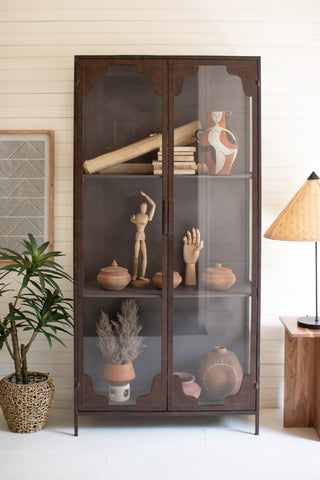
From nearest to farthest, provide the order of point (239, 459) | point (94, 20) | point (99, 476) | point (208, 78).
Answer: point (99, 476), point (239, 459), point (208, 78), point (94, 20)

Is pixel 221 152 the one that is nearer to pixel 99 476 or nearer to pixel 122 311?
pixel 122 311

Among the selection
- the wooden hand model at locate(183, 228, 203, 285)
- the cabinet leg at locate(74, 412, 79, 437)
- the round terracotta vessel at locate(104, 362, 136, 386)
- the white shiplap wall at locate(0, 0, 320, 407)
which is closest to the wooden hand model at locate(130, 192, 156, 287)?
the wooden hand model at locate(183, 228, 203, 285)

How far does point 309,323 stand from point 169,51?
6.02 ft

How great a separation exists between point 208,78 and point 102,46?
81cm

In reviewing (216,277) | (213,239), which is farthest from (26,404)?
(213,239)

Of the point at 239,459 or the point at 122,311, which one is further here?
the point at 122,311

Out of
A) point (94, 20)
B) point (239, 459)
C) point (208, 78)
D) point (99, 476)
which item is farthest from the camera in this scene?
point (94, 20)

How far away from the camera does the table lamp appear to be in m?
2.71

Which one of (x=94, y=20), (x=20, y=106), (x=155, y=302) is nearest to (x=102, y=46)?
(x=94, y=20)

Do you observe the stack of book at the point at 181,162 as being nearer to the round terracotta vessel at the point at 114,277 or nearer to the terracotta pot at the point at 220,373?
the round terracotta vessel at the point at 114,277

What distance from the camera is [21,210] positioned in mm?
3229

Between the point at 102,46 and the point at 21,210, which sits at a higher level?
the point at 102,46

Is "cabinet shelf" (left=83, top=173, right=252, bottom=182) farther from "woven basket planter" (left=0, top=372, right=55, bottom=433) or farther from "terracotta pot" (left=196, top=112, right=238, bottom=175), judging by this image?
"woven basket planter" (left=0, top=372, right=55, bottom=433)

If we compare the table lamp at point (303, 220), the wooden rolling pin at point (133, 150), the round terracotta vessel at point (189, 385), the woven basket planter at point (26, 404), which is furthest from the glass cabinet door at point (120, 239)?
the table lamp at point (303, 220)
